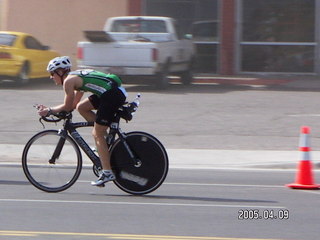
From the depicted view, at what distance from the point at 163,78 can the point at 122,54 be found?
1472 millimetres

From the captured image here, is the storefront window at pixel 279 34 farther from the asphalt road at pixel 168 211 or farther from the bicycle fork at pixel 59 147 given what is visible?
the bicycle fork at pixel 59 147

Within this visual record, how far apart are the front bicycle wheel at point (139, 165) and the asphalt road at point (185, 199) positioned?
0.50ft

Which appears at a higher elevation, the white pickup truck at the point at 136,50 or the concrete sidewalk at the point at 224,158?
the white pickup truck at the point at 136,50

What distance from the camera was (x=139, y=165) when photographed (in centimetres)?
939

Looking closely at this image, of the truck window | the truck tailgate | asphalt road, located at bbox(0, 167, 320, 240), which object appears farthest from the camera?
the truck window

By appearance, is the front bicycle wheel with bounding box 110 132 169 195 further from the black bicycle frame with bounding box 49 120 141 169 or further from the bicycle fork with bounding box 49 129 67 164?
the bicycle fork with bounding box 49 129 67 164

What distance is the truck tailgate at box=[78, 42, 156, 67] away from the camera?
21.5 metres

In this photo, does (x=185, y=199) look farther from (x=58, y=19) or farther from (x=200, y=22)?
(x=58, y=19)

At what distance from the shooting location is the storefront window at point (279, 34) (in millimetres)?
26703

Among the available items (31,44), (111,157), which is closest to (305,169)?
(111,157)

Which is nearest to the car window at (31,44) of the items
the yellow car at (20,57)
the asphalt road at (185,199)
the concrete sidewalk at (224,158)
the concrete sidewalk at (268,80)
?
the yellow car at (20,57)

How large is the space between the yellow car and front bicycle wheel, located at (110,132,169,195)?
13922 millimetres

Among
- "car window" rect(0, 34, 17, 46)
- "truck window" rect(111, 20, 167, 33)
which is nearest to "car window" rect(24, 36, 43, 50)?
"car window" rect(0, 34, 17, 46)

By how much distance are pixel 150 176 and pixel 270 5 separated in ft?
60.3
